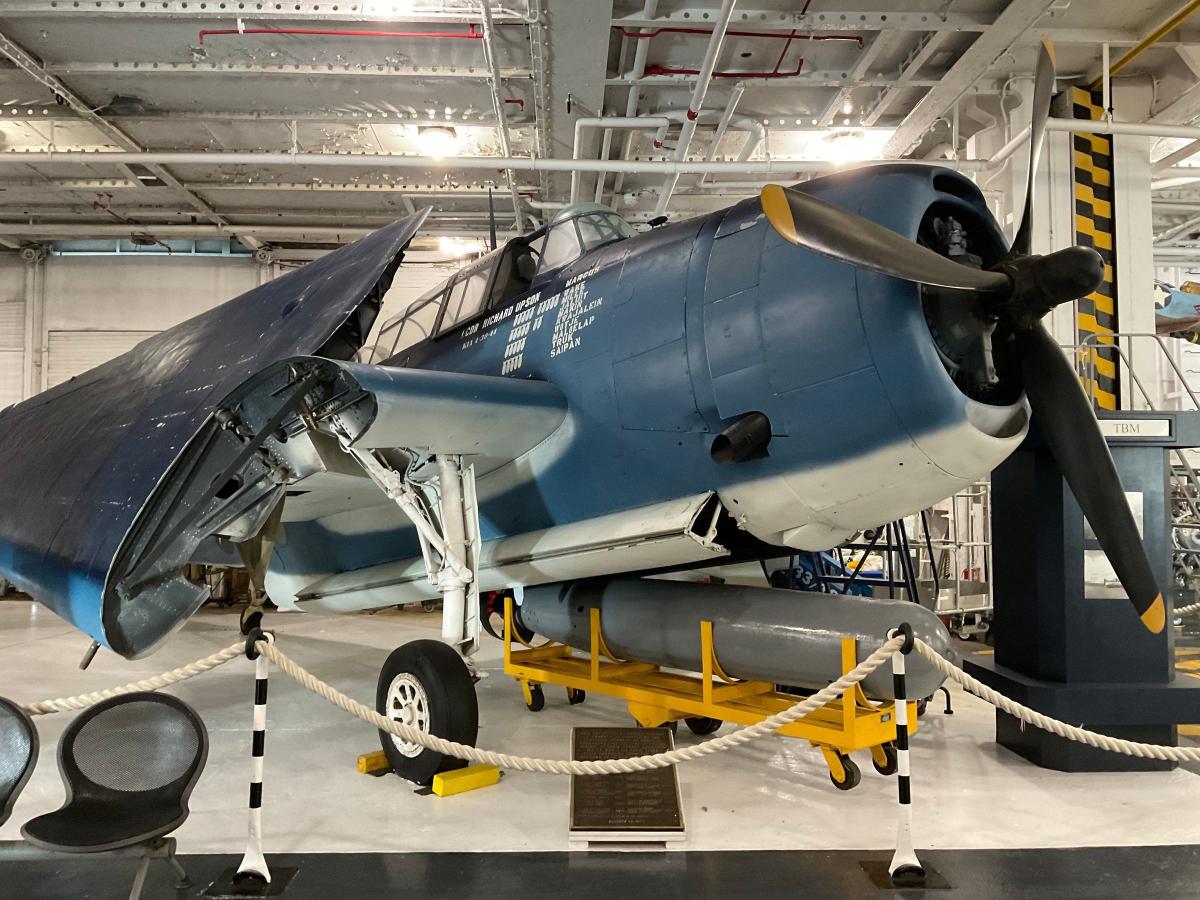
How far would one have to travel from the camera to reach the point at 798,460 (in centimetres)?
374

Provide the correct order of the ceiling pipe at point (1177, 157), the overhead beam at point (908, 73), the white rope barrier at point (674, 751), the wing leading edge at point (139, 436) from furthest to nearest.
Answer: the ceiling pipe at point (1177, 157)
the overhead beam at point (908, 73)
the wing leading edge at point (139, 436)
the white rope barrier at point (674, 751)

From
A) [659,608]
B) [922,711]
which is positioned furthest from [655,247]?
[922,711]

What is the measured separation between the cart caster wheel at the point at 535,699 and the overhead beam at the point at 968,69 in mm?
7370

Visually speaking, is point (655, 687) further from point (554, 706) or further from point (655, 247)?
point (655, 247)

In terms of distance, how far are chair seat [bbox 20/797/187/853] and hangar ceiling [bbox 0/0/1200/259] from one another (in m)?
6.51

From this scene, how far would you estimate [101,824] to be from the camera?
107 inches

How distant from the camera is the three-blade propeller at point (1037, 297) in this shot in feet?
9.94

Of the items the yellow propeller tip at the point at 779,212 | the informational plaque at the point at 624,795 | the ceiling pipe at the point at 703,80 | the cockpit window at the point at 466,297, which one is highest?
the ceiling pipe at the point at 703,80

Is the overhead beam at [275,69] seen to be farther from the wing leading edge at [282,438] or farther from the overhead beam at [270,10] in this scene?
the wing leading edge at [282,438]

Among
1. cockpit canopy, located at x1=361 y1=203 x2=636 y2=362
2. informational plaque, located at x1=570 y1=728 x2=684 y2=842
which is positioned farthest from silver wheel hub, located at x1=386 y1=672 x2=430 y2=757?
cockpit canopy, located at x1=361 y1=203 x2=636 y2=362

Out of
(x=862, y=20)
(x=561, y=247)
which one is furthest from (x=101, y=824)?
(x=862, y=20)

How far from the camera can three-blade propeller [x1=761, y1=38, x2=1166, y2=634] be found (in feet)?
9.94

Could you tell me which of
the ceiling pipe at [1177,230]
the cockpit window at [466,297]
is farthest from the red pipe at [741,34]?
the ceiling pipe at [1177,230]

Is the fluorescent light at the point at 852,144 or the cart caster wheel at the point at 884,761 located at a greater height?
the fluorescent light at the point at 852,144
